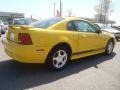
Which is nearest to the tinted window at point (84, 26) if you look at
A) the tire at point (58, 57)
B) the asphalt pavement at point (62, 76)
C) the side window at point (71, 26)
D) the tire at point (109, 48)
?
the side window at point (71, 26)

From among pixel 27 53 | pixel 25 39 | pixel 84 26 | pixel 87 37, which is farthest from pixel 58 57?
pixel 84 26

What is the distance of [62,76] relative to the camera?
18.1 ft

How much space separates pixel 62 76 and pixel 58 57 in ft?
2.07

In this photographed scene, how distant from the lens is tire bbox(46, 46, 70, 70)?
18.8ft

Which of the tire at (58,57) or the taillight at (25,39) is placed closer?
Result: the taillight at (25,39)

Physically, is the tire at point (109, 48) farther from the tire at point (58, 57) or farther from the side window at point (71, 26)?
the tire at point (58, 57)

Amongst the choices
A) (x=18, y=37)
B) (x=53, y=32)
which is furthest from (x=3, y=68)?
(x=53, y=32)

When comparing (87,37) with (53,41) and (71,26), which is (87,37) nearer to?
(71,26)

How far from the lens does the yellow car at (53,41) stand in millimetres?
5285

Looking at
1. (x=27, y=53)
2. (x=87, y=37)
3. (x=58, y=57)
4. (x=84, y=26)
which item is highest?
(x=84, y=26)

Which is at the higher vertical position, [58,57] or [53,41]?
[53,41]

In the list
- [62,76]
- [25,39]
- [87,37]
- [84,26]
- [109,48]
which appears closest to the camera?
[25,39]

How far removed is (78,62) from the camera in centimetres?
711

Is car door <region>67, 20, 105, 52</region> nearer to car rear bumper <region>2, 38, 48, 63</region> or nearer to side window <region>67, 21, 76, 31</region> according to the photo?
side window <region>67, 21, 76, 31</region>
